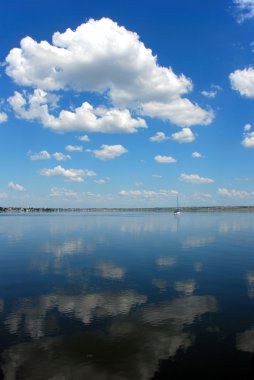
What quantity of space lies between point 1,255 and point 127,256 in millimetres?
16686

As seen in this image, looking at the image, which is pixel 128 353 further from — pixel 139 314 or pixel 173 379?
pixel 139 314

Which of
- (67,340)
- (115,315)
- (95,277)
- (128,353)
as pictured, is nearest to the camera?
(128,353)

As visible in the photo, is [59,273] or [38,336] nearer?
[38,336]

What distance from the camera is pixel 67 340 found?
18.5m

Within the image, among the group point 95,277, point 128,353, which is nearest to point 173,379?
point 128,353

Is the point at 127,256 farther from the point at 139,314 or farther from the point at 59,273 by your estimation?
the point at 139,314

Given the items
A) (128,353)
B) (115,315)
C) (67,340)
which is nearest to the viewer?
(128,353)

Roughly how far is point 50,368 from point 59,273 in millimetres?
20881

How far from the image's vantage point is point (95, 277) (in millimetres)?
34156

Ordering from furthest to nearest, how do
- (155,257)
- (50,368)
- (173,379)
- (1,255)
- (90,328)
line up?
(1,255), (155,257), (90,328), (50,368), (173,379)

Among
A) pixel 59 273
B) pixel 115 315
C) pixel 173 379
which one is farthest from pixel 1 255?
pixel 173 379

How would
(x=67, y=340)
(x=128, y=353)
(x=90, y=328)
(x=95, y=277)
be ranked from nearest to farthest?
(x=128, y=353), (x=67, y=340), (x=90, y=328), (x=95, y=277)

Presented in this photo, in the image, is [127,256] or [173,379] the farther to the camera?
[127,256]

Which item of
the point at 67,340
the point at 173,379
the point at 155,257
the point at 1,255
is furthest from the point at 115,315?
the point at 1,255
